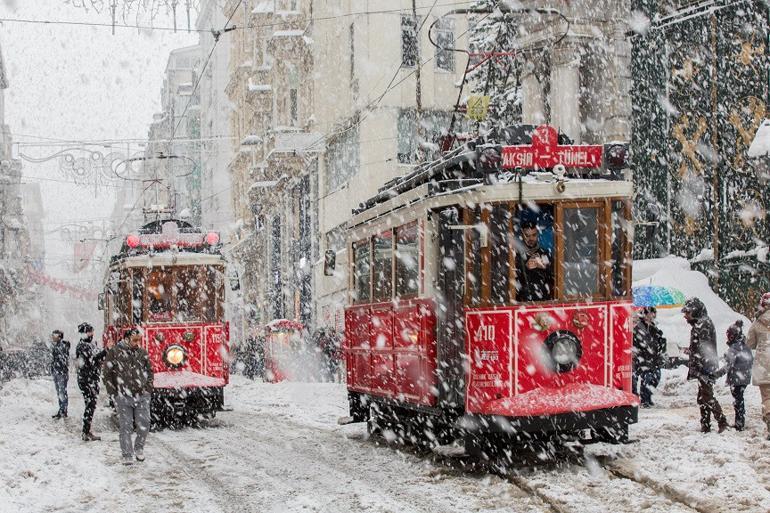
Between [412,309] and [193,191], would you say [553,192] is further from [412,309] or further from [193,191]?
[193,191]

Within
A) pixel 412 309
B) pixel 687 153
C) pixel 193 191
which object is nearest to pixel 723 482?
pixel 412 309

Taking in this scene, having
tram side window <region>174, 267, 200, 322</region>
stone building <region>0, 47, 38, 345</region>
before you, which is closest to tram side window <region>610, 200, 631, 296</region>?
tram side window <region>174, 267, 200, 322</region>

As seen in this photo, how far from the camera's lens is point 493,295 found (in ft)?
38.5

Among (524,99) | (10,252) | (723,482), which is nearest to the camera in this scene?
(723,482)

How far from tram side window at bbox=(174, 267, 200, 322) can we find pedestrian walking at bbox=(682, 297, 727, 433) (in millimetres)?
8375

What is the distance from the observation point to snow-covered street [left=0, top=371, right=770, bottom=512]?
981 centimetres

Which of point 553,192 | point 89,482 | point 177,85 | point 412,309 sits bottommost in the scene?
point 89,482

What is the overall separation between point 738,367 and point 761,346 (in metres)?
1.11

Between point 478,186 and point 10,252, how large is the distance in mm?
76877

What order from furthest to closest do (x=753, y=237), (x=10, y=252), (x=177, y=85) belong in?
(x=177, y=85) < (x=10, y=252) < (x=753, y=237)

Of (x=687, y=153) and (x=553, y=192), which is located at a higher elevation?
(x=687, y=153)

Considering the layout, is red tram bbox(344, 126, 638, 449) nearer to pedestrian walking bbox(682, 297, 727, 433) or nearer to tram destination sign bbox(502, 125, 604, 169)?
tram destination sign bbox(502, 125, 604, 169)

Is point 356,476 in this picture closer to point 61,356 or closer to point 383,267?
point 383,267

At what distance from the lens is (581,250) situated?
12.0 m
